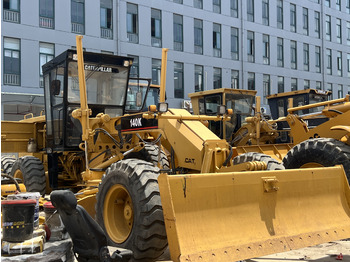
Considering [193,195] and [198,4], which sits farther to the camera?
[198,4]

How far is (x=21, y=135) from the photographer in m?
11.5

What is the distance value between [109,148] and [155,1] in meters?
22.8

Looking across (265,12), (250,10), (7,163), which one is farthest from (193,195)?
(265,12)

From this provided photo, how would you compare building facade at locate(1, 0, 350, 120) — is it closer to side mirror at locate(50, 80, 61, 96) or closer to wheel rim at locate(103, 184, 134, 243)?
side mirror at locate(50, 80, 61, 96)

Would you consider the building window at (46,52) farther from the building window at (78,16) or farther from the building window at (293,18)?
the building window at (293,18)

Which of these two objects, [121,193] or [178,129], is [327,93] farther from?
[121,193]

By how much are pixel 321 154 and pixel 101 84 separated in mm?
4453

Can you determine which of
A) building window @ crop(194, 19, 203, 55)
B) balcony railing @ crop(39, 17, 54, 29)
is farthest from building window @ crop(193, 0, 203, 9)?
balcony railing @ crop(39, 17, 54, 29)

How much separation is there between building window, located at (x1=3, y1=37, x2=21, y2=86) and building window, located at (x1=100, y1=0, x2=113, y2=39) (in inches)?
206

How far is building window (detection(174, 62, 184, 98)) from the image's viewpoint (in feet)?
98.9

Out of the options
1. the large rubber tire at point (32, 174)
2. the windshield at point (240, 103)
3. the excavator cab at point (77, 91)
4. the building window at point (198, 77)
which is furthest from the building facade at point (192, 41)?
the excavator cab at point (77, 91)

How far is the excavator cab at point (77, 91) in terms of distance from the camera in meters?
9.12

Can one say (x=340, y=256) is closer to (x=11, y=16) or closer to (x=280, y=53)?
(x=11, y=16)

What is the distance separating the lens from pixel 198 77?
3156 centimetres
